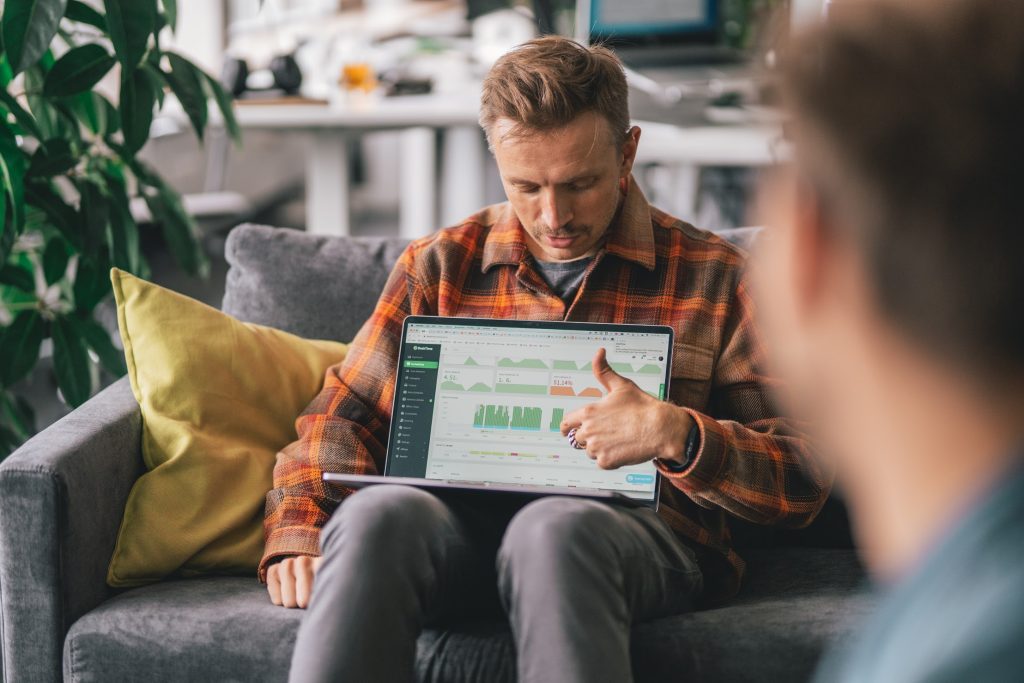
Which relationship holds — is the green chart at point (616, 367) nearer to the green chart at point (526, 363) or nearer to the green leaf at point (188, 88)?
the green chart at point (526, 363)

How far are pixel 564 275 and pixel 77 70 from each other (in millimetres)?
903

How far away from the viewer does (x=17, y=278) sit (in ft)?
6.37

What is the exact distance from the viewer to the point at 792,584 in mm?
1533

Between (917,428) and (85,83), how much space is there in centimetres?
171

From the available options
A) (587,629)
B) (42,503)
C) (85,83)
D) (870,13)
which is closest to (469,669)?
(587,629)

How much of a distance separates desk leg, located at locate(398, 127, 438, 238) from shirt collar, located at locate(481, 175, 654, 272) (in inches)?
122

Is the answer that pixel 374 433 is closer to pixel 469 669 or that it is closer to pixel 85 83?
pixel 469 669

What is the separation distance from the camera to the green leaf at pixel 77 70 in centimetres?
182

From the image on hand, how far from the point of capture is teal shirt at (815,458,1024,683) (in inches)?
15.4

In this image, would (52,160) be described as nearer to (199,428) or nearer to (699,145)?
(199,428)

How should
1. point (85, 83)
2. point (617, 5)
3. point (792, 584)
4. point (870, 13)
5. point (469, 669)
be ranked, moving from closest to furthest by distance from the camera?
point (870, 13)
point (469, 669)
point (792, 584)
point (85, 83)
point (617, 5)

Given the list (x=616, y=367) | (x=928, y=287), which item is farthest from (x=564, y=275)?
(x=928, y=287)

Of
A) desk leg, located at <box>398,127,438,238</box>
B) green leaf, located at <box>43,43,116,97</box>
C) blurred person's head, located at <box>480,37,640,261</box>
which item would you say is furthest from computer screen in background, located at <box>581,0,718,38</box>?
blurred person's head, located at <box>480,37,640,261</box>

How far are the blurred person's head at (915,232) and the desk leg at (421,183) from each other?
14.0ft
